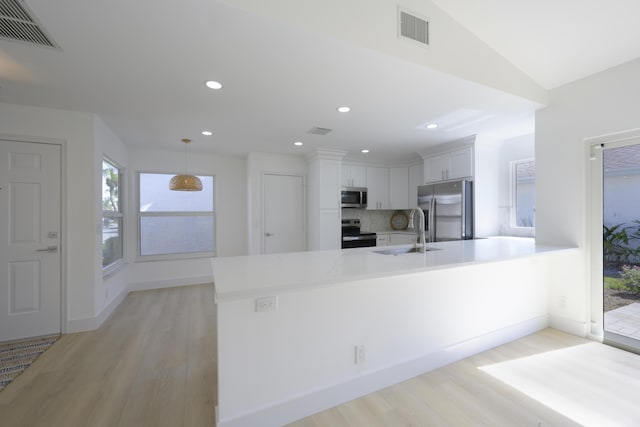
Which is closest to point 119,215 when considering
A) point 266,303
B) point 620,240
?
point 266,303

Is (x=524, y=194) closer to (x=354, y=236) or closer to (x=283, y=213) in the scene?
(x=354, y=236)

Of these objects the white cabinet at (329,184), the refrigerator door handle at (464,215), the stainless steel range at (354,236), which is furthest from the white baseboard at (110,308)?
the refrigerator door handle at (464,215)

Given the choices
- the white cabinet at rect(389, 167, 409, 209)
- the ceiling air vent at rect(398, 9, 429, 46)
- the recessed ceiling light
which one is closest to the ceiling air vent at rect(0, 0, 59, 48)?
the recessed ceiling light

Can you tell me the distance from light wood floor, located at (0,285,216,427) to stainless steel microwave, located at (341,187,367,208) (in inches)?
119

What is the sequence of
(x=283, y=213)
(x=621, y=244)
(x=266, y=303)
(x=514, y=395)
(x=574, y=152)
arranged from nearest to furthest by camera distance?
(x=266, y=303) → (x=514, y=395) → (x=621, y=244) → (x=574, y=152) → (x=283, y=213)

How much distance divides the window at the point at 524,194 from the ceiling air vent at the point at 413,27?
3.00 meters

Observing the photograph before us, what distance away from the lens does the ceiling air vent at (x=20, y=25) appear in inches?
58.5

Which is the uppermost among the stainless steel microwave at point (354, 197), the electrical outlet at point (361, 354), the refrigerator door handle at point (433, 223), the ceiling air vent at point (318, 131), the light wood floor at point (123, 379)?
the ceiling air vent at point (318, 131)

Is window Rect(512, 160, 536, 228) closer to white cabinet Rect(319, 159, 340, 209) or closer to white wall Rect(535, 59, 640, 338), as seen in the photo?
white wall Rect(535, 59, 640, 338)

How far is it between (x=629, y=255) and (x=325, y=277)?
2.95 meters

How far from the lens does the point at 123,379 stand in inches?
82.7

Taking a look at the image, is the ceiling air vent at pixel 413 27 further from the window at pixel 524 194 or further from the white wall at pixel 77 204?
the white wall at pixel 77 204

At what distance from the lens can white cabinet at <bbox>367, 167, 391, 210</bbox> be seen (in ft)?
18.1

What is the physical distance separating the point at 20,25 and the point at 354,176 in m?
4.49
